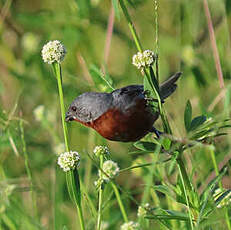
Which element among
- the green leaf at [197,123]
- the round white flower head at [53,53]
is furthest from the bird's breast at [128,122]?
the round white flower head at [53,53]

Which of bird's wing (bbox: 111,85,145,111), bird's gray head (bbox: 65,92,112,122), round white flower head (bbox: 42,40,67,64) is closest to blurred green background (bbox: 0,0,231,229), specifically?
bird's gray head (bbox: 65,92,112,122)

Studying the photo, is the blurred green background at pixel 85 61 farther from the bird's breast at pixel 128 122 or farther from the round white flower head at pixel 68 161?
the round white flower head at pixel 68 161

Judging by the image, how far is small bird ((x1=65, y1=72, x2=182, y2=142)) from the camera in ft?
5.57

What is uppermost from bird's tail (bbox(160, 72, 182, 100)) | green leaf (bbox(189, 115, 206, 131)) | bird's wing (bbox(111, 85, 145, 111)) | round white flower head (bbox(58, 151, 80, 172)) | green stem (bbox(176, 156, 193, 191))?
bird's tail (bbox(160, 72, 182, 100))

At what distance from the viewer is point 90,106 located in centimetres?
183

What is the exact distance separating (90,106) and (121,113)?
0.51 ft

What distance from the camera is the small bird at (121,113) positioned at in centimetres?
170

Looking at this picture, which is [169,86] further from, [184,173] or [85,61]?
[85,61]

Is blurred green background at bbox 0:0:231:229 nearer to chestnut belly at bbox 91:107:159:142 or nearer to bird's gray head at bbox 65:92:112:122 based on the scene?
bird's gray head at bbox 65:92:112:122

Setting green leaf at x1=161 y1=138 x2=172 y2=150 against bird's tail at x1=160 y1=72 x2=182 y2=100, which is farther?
bird's tail at x1=160 y1=72 x2=182 y2=100

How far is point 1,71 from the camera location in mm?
4445

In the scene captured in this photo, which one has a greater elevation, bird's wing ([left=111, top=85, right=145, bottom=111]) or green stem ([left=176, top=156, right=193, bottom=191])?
bird's wing ([left=111, top=85, right=145, bottom=111])

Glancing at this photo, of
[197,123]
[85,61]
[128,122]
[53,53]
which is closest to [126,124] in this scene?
[128,122]

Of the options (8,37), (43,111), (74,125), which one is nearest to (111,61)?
(8,37)
